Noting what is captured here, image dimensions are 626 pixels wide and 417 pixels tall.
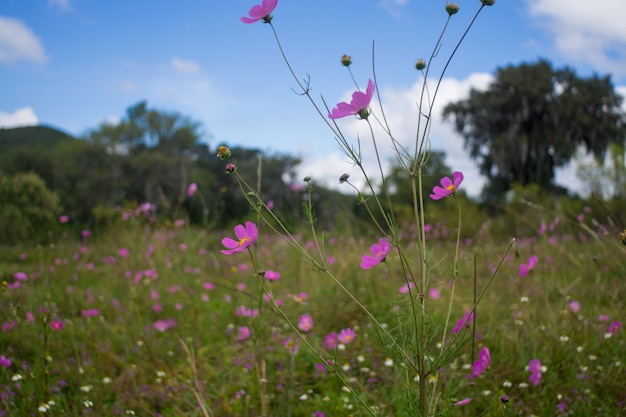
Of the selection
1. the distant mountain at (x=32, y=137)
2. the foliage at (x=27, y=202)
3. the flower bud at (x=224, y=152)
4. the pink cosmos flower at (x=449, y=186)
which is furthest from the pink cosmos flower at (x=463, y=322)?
the distant mountain at (x=32, y=137)

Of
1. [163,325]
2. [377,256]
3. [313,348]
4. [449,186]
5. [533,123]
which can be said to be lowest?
[163,325]

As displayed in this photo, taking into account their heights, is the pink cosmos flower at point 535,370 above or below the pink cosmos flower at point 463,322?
above

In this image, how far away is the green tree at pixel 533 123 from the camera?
1988 centimetres

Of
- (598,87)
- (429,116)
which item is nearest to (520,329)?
(429,116)

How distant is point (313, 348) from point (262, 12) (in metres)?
0.76

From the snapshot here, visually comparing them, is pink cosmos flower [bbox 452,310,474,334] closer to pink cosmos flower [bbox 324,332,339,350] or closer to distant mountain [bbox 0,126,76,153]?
pink cosmos flower [bbox 324,332,339,350]

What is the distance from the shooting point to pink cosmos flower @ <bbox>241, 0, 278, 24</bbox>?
994 millimetres

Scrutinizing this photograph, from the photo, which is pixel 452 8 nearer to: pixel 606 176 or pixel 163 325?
pixel 163 325

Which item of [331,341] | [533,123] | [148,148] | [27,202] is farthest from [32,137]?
[331,341]

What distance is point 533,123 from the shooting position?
20.5 meters

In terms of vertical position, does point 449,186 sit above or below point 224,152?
above

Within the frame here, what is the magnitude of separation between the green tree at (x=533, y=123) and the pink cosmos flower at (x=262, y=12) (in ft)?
65.6

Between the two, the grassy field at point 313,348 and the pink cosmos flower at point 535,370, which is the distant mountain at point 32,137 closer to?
the grassy field at point 313,348

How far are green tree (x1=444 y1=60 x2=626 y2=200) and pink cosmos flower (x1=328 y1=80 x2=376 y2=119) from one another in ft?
65.6
